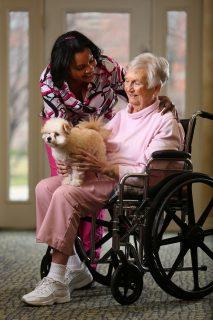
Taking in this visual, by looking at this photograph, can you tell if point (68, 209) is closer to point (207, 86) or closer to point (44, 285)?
point (44, 285)

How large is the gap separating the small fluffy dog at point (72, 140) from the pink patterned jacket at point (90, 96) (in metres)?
0.34

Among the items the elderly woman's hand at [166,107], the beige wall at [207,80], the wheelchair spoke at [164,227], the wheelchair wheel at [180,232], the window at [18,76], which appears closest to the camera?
the wheelchair wheel at [180,232]

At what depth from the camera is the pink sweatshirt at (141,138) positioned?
2.71m

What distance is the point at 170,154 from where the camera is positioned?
8.65 ft

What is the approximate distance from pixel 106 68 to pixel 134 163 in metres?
0.62

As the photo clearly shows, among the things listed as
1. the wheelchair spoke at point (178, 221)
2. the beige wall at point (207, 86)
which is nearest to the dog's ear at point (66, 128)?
the wheelchair spoke at point (178, 221)

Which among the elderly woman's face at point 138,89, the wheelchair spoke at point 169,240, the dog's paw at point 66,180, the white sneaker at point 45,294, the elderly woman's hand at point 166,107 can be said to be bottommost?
the white sneaker at point 45,294

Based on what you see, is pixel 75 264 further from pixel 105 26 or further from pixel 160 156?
pixel 105 26

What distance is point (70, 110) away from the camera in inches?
123

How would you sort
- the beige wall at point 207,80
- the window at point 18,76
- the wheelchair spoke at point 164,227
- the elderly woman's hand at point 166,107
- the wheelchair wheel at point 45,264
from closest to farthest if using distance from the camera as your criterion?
the wheelchair spoke at point 164,227
the elderly woman's hand at point 166,107
the wheelchair wheel at point 45,264
the beige wall at point 207,80
the window at point 18,76

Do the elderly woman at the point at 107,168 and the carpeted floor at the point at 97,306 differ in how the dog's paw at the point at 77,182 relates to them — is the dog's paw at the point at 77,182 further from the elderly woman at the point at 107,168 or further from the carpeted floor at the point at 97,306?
the carpeted floor at the point at 97,306

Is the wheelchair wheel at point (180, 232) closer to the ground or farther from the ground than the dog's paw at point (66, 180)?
closer to the ground

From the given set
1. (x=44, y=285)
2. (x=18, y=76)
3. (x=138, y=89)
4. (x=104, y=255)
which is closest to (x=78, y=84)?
(x=138, y=89)

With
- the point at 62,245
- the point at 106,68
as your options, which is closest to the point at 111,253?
the point at 62,245
